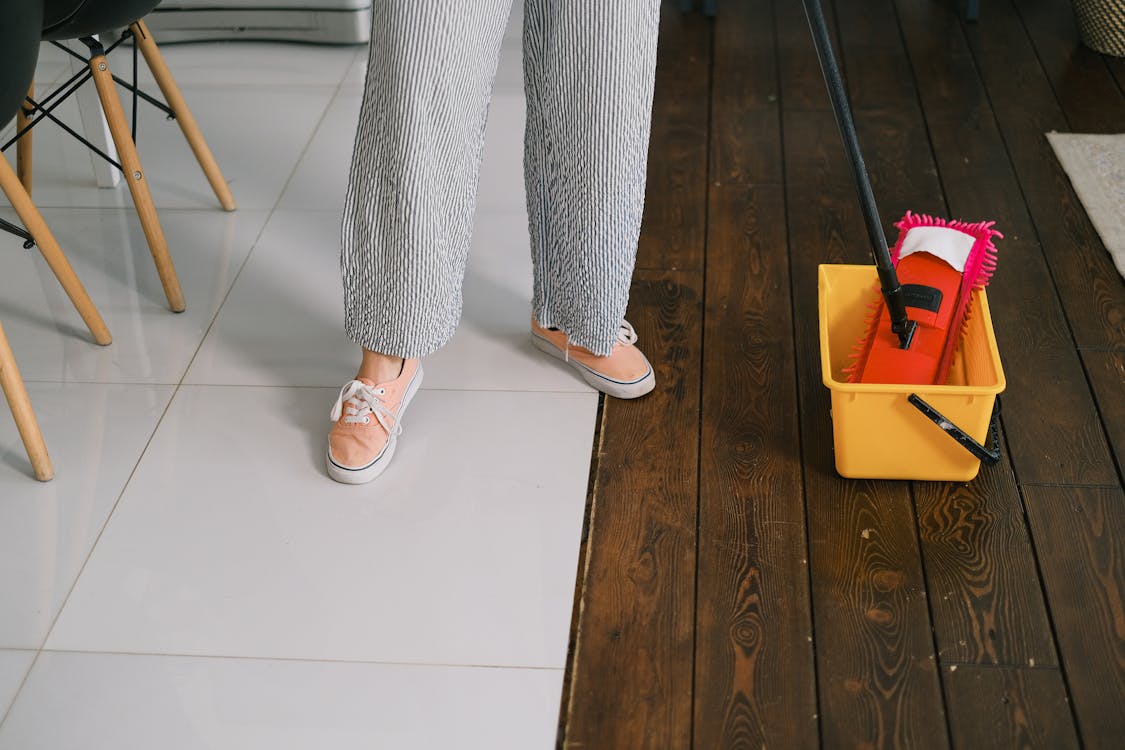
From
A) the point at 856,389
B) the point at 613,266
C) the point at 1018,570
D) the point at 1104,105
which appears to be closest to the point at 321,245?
the point at 613,266

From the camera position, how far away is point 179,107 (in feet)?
5.80

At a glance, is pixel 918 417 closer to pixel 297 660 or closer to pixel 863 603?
pixel 863 603

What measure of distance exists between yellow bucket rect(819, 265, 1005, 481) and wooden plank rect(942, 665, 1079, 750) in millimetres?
270

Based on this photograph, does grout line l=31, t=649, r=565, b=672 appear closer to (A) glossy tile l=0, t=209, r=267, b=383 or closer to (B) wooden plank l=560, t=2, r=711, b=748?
(B) wooden plank l=560, t=2, r=711, b=748

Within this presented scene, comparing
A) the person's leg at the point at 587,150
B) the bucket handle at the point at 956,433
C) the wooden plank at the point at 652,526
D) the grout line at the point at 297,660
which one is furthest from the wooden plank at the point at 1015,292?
the grout line at the point at 297,660

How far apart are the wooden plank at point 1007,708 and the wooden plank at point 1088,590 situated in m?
0.02

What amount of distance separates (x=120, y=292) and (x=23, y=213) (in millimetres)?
347

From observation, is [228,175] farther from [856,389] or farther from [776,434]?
[856,389]

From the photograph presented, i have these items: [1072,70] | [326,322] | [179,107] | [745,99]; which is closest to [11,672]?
[326,322]

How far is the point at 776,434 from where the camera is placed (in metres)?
1.48

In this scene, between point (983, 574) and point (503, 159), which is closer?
point (983, 574)

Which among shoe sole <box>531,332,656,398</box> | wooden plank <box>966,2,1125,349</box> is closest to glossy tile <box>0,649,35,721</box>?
shoe sole <box>531,332,656,398</box>

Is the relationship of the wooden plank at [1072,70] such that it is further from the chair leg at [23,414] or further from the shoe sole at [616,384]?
the chair leg at [23,414]

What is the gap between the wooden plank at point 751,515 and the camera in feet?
3.79
